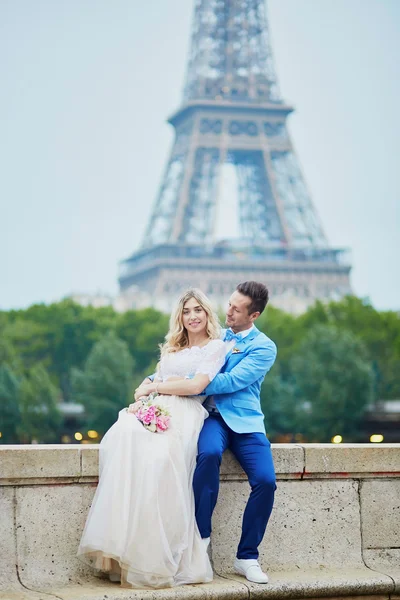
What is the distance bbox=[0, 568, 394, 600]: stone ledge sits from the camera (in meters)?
8.20

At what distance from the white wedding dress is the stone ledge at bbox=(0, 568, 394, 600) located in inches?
5.5

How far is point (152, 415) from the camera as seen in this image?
866 cm

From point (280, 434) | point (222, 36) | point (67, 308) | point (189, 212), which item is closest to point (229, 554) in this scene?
point (280, 434)

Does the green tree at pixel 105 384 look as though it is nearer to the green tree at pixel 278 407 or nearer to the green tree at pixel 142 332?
the green tree at pixel 142 332

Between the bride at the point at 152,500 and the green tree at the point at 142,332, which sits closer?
the bride at the point at 152,500

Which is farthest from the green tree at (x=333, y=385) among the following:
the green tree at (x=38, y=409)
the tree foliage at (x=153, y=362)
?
the green tree at (x=38, y=409)

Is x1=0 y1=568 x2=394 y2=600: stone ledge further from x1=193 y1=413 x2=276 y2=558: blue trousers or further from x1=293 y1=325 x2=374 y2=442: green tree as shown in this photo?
x1=293 y1=325 x2=374 y2=442: green tree

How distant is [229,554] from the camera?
30.1 ft

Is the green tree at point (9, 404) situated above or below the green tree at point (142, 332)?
below

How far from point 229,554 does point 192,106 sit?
86.0 m

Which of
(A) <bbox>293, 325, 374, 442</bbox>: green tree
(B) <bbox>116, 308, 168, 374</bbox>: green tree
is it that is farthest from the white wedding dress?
(B) <bbox>116, 308, 168, 374</bbox>: green tree

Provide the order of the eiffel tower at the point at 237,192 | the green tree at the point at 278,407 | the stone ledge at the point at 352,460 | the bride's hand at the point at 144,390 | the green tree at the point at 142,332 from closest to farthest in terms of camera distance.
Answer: the bride's hand at the point at 144,390 < the stone ledge at the point at 352,460 < the green tree at the point at 278,407 < the green tree at the point at 142,332 < the eiffel tower at the point at 237,192

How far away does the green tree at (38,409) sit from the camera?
59625mm

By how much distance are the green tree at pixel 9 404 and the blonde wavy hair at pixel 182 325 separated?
5165cm
